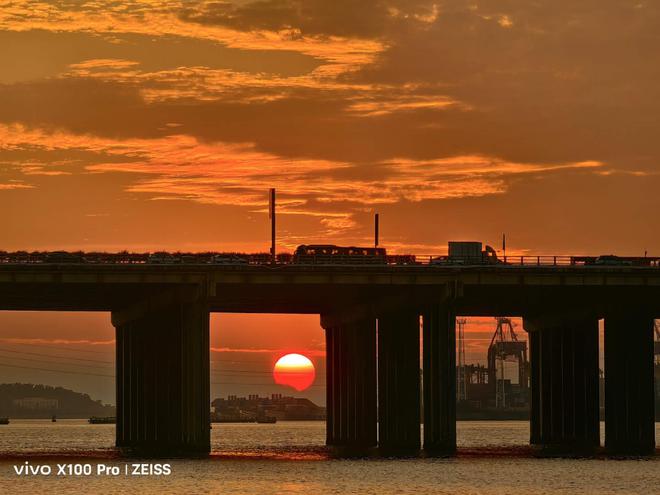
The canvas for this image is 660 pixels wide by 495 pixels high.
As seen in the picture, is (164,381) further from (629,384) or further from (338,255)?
(629,384)

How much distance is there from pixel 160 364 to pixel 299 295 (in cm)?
1613

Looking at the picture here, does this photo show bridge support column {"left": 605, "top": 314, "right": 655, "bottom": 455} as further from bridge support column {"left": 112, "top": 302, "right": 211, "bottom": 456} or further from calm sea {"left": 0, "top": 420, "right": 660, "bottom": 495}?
bridge support column {"left": 112, "top": 302, "right": 211, "bottom": 456}

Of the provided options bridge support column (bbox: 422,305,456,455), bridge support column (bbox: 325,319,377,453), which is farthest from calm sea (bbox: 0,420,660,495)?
bridge support column (bbox: 325,319,377,453)

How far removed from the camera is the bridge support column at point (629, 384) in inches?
6196

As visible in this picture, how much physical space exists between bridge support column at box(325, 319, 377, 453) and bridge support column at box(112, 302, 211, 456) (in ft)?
73.8

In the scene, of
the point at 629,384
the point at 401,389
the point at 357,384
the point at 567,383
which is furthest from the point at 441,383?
the point at 567,383

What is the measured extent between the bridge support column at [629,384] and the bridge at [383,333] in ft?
0.48

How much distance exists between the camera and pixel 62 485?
379 feet

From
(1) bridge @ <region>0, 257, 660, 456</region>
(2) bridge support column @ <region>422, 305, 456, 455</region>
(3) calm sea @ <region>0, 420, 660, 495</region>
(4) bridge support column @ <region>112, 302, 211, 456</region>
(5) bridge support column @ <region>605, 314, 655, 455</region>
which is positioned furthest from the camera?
(5) bridge support column @ <region>605, 314, 655, 455</region>

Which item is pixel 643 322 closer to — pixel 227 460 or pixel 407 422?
pixel 407 422

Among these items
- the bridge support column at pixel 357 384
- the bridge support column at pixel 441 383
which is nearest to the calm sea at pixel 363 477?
the bridge support column at pixel 441 383

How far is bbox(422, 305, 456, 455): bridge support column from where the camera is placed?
14288 cm

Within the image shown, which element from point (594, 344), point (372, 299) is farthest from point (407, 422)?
point (594, 344)

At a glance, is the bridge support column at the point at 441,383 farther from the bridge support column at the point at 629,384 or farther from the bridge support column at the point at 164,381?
the bridge support column at the point at 629,384
